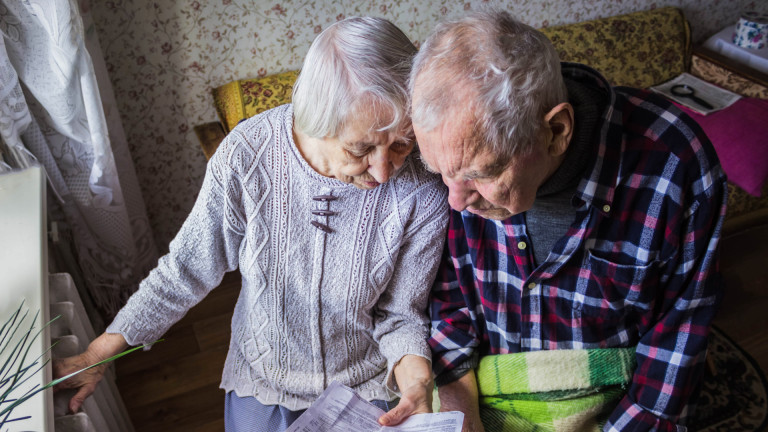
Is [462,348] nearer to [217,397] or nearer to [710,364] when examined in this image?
[217,397]

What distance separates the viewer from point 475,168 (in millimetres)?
1000

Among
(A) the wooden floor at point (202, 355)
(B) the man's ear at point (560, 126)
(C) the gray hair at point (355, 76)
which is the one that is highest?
(C) the gray hair at point (355, 76)

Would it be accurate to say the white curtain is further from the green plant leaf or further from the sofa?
the sofa

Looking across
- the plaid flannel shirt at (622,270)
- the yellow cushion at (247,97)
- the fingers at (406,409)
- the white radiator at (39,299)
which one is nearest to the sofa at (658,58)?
the yellow cushion at (247,97)

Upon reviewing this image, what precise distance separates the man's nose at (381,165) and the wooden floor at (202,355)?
3.73 feet

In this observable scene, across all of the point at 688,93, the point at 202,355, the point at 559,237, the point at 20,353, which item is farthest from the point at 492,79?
the point at 688,93

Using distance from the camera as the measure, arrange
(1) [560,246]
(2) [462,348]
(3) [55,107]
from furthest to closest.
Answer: (3) [55,107]
(2) [462,348]
(1) [560,246]

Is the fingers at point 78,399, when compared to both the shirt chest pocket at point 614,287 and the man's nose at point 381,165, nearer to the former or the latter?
the man's nose at point 381,165

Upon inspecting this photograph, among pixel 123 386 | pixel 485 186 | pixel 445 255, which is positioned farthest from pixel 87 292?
pixel 485 186

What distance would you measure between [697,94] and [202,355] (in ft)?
6.89

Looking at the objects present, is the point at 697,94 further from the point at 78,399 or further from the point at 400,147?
the point at 78,399

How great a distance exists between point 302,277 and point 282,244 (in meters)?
0.08

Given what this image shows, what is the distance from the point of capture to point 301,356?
1328 millimetres

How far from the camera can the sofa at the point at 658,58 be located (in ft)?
7.95
